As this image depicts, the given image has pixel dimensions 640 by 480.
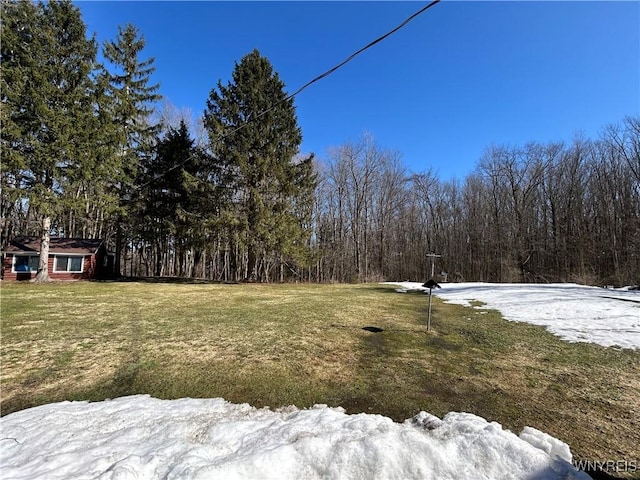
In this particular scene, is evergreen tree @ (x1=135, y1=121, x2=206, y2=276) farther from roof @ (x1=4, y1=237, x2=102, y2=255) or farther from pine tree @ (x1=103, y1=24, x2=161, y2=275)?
roof @ (x1=4, y1=237, x2=102, y2=255)

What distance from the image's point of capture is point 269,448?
2396 millimetres

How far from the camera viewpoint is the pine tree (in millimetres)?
20859

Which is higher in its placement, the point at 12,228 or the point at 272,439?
the point at 12,228

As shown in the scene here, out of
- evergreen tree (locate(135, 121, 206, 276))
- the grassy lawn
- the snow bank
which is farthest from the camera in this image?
evergreen tree (locate(135, 121, 206, 276))

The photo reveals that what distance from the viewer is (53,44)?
16422 mm

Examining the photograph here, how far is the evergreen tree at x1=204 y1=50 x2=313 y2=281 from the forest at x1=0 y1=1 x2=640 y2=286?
0.28 ft

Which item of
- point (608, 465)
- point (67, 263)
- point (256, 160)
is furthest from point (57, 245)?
point (608, 465)

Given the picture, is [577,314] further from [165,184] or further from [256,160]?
[165,184]

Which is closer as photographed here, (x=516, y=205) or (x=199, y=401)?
(x=199, y=401)

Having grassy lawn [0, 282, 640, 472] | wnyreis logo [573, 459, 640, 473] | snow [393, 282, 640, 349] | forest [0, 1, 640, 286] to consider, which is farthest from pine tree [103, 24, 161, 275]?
wnyreis logo [573, 459, 640, 473]

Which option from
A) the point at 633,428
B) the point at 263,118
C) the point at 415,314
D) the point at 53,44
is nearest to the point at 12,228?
the point at 53,44

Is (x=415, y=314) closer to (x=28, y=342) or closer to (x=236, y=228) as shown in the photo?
(x=28, y=342)

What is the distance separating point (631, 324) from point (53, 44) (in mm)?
25010

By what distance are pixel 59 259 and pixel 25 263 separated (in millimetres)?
1636
